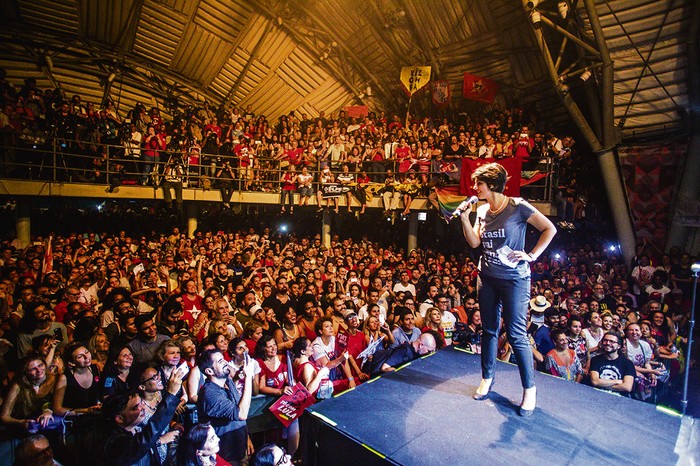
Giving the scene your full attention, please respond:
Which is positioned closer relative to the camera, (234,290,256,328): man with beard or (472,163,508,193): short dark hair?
(472,163,508,193): short dark hair

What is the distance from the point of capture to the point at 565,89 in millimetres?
8688

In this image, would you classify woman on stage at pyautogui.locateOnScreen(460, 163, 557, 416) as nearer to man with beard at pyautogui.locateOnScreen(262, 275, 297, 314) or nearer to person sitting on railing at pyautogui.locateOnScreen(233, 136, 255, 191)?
man with beard at pyautogui.locateOnScreen(262, 275, 297, 314)

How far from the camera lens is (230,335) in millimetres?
4898

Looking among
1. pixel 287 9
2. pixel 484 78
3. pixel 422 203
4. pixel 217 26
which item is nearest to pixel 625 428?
pixel 422 203

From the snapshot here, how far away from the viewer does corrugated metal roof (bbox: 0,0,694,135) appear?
11484 mm

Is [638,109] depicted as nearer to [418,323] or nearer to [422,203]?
[422,203]

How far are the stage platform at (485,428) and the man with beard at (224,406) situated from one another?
0.62m

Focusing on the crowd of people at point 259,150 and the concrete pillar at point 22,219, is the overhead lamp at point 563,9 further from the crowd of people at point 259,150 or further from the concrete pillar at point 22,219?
the concrete pillar at point 22,219

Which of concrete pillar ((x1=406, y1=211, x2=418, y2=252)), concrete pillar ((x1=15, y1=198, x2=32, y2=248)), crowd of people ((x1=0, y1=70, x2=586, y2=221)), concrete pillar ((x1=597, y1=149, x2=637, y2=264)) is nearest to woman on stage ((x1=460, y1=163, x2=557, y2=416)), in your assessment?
crowd of people ((x1=0, y1=70, x2=586, y2=221))

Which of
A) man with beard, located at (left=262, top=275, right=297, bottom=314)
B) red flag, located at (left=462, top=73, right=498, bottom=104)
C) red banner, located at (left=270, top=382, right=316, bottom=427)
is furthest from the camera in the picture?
red flag, located at (left=462, top=73, right=498, bottom=104)

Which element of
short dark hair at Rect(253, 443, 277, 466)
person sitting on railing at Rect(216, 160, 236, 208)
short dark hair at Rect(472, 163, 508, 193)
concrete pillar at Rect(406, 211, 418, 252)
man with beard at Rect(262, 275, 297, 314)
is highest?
person sitting on railing at Rect(216, 160, 236, 208)

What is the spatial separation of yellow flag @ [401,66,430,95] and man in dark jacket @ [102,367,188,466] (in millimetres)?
11609

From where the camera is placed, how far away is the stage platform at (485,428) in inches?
98.5

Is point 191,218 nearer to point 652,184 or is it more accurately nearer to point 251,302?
point 251,302
